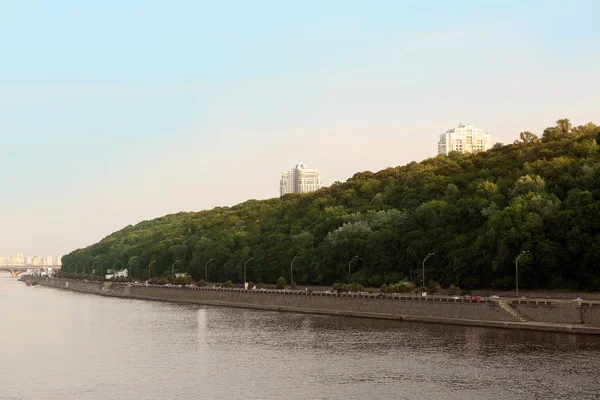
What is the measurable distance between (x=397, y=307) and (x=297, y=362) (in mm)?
32471

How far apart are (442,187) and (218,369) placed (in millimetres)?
91438

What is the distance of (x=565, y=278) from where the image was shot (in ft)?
300

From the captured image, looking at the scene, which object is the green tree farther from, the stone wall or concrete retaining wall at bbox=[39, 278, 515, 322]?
the stone wall

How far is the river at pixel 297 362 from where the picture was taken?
1905 inches

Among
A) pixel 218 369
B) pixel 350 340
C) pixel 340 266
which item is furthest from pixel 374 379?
pixel 340 266

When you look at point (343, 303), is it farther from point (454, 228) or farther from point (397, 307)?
point (454, 228)

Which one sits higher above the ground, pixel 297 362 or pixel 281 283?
pixel 281 283

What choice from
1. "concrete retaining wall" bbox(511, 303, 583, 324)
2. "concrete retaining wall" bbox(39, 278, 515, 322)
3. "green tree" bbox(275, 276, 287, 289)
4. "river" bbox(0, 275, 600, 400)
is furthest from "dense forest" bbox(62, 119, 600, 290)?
"river" bbox(0, 275, 600, 400)

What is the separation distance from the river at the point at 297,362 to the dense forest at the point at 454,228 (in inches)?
752

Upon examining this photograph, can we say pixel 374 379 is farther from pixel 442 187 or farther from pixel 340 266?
pixel 442 187

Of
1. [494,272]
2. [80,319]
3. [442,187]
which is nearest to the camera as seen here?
[494,272]

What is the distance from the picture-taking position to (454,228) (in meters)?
111

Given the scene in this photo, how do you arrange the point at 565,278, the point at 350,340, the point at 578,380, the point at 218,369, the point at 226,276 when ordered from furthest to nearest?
the point at 226,276, the point at 565,278, the point at 350,340, the point at 218,369, the point at 578,380

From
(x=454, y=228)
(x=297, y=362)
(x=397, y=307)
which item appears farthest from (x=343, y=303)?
(x=297, y=362)
